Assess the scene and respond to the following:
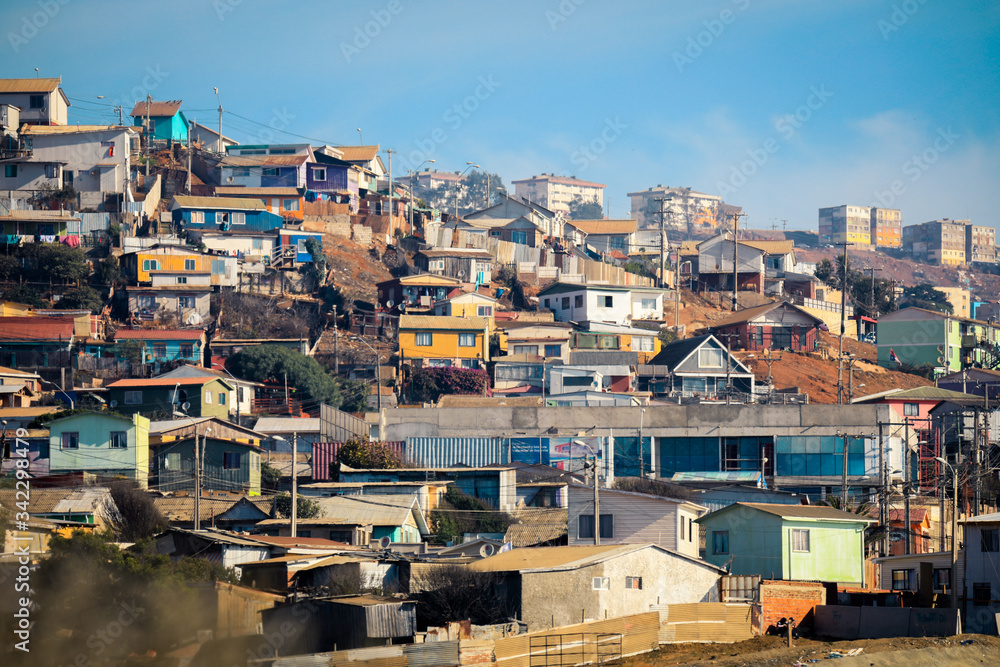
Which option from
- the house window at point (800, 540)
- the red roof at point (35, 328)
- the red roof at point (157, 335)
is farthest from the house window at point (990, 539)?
the red roof at point (35, 328)

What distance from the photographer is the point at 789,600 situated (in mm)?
31578

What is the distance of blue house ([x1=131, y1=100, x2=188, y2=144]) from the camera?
8806 cm

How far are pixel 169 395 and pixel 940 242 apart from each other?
5825 inches

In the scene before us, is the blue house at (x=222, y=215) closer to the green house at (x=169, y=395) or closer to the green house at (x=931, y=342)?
the green house at (x=169, y=395)

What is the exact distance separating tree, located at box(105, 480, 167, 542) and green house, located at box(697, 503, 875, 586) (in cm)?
1723

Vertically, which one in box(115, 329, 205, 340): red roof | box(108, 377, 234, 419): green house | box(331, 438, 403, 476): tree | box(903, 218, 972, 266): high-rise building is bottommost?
box(331, 438, 403, 476): tree

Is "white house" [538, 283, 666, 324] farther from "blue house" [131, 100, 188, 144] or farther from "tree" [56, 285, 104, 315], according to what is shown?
"blue house" [131, 100, 188, 144]

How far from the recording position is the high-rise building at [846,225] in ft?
623

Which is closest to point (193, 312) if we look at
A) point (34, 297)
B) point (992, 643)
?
point (34, 297)

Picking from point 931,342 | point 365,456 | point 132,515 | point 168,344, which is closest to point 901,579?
point 365,456

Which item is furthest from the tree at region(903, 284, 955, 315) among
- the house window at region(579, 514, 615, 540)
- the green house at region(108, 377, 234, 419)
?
the house window at region(579, 514, 615, 540)

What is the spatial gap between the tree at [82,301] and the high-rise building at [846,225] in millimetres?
141935

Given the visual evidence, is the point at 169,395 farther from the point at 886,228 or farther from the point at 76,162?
the point at 886,228

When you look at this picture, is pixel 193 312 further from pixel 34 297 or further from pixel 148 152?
pixel 148 152
